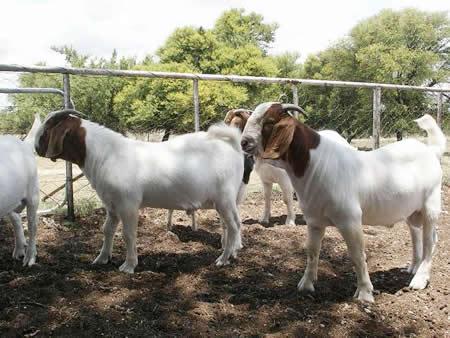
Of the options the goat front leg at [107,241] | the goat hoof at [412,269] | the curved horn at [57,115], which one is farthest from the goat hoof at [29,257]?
the goat hoof at [412,269]

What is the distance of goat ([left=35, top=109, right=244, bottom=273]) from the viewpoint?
4.84 meters

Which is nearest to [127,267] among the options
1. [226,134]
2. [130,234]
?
[130,234]

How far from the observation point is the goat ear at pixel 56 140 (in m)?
4.82

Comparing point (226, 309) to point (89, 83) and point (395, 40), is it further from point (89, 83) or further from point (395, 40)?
point (395, 40)

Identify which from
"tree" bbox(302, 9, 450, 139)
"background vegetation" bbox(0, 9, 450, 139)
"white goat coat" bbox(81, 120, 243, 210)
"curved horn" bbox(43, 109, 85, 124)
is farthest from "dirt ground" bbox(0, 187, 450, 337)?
"tree" bbox(302, 9, 450, 139)

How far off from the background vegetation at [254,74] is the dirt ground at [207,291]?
2901 millimetres

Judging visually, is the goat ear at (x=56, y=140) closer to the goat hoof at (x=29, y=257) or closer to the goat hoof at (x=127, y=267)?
the goat hoof at (x=29, y=257)

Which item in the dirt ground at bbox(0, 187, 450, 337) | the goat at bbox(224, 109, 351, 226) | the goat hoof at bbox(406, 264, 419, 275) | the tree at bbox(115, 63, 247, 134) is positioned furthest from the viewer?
the tree at bbox(115, 63, 247, 134)

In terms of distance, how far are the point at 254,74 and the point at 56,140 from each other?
18.7 metres

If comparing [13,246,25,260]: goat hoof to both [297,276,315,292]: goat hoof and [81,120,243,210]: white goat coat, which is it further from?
[297,276,315,292]: goat hoof

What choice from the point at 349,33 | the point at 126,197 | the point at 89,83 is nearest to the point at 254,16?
the point at 349,33

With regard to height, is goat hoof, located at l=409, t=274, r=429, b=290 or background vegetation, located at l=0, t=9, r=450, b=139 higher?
→ background vegetation, located at l=0, t=9, r=450, b=139

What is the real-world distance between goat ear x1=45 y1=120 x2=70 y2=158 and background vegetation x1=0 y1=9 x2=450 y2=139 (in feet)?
10.4

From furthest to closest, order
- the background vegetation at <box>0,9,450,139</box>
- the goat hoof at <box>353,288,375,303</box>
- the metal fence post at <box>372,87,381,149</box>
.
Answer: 1. the background vegetation at <box>0,9,450,139</box>
2. the metal fence post at <box>372,87,381,149</box>
3. the goat hoof at <box>353,288,375,303</box>
